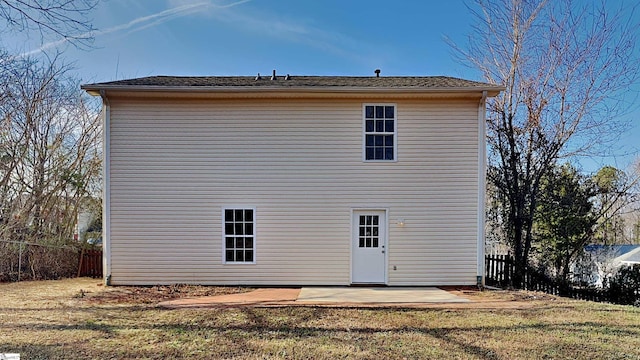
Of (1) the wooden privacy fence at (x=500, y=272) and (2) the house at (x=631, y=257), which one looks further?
(2) the house at (x=631, y=257)

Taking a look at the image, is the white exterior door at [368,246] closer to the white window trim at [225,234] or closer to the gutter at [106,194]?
the white window trim at [225,234]

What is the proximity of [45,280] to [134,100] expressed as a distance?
5584 millimetres

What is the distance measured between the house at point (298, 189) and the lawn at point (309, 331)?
5.54ft


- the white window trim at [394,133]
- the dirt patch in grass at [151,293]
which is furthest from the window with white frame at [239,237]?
the white window trim at [394,133]

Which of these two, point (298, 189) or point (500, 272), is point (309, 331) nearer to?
point (298, 189)

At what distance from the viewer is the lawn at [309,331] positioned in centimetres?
395

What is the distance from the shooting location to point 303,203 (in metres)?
7.82

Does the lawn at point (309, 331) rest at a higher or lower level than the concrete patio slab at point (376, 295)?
higher

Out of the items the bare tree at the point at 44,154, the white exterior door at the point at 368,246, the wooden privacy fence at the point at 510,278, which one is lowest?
the wooden privacy fence at the point at 510,278

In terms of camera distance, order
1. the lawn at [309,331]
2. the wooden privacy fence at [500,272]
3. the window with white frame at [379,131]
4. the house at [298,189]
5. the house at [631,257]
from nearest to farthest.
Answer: the lawn at [309,331] → the house at [298,189] → the window with white frame at [379,131] → the wooden privacy fence at [500,272] → the house at [631,257]

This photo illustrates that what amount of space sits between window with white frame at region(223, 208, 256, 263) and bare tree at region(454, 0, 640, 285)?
8416mm

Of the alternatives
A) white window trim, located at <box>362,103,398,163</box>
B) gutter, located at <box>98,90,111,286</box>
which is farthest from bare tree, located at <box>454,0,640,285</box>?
gutter, located at <box>98,90,111,286</box>

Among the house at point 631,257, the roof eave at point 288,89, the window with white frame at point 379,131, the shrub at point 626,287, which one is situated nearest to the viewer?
the roof eave at point 288,89

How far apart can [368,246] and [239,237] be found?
127 inches
